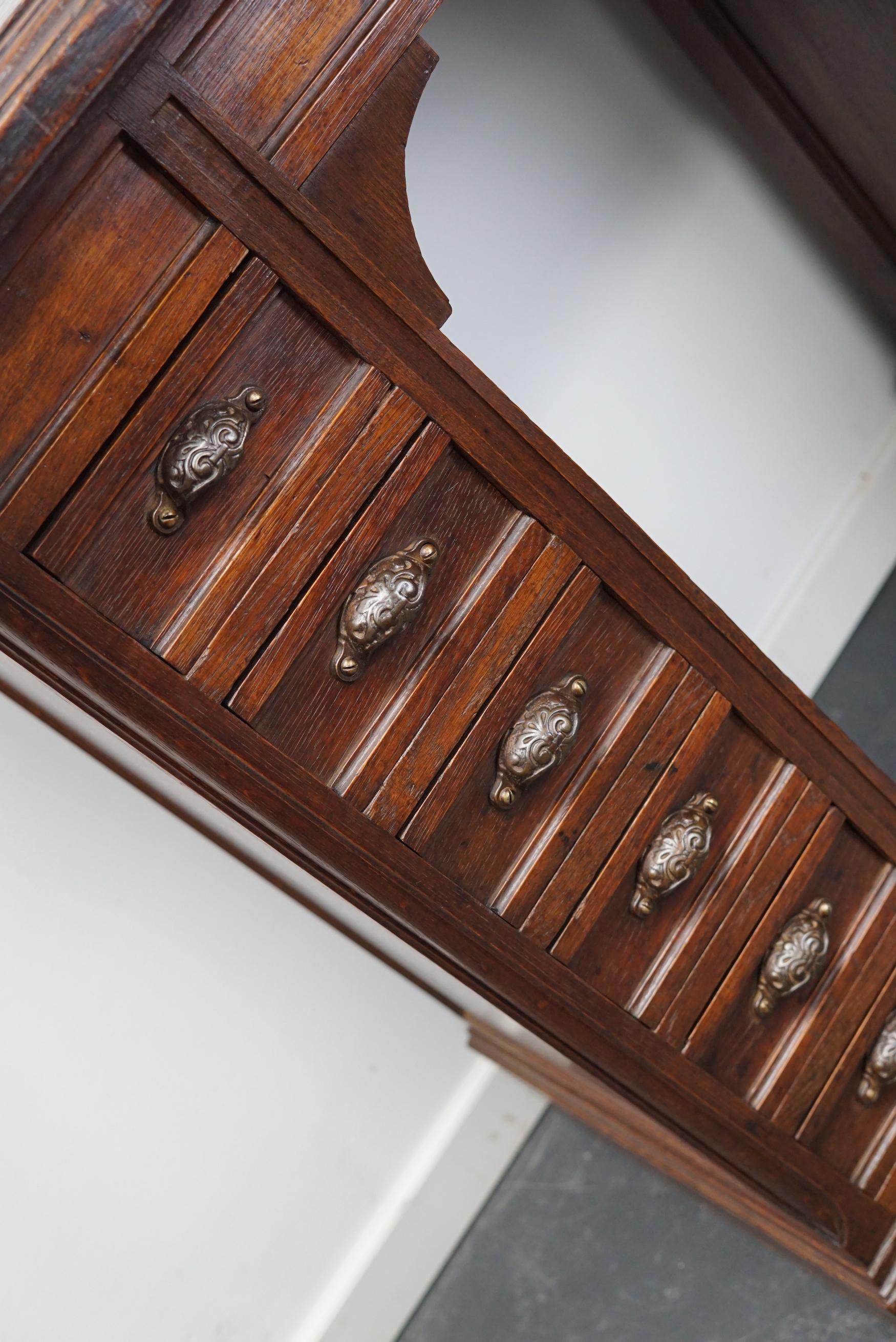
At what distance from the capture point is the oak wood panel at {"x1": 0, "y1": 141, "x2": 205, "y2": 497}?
2.77 feet

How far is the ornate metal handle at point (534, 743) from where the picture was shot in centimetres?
106

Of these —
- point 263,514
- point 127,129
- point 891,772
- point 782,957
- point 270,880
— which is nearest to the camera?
point 127,129

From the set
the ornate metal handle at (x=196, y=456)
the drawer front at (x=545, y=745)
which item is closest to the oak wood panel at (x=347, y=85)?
the ornate metal handle at (x=196, y=456)

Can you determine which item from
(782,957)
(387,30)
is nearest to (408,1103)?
(782,957)

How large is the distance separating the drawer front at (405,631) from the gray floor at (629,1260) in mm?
1098

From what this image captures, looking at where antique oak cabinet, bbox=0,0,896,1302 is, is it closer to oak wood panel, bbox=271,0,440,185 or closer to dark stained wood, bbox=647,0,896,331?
oak wood panel, bbox=271,0,440,185

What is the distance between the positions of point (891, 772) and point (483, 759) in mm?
1093

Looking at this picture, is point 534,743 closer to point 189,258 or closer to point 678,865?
point 678,865

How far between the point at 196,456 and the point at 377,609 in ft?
0.70

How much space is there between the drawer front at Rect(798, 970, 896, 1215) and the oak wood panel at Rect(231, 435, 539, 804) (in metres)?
0.74

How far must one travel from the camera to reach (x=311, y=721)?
3.25 ft

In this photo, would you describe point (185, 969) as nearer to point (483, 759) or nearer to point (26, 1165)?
point (26, 1165)

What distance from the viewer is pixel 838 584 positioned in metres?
1.96

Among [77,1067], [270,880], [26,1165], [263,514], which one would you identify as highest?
[263,514]
